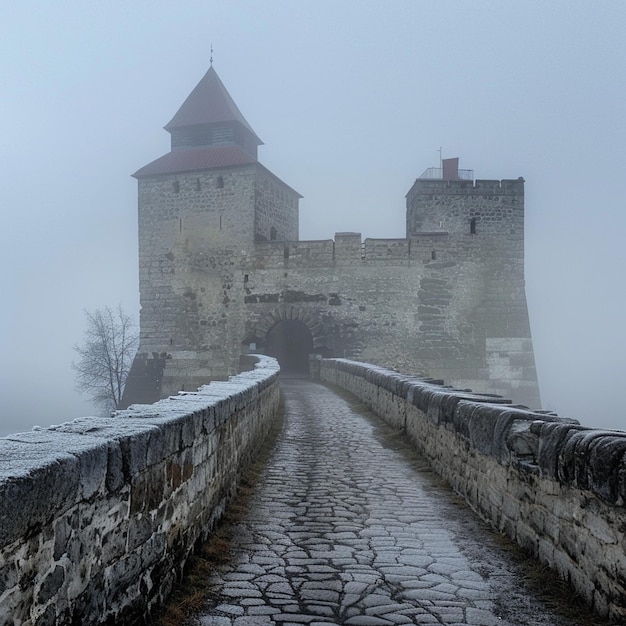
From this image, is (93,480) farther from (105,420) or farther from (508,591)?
(508,591)

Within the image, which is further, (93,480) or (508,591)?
(508,591)

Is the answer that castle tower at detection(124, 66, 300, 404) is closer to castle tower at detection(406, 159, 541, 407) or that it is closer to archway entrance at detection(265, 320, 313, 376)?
archway entrance at detection(265, 320, 313, 376)

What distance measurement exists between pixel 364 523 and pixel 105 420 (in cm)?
240

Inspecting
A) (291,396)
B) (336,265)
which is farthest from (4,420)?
(291,396)

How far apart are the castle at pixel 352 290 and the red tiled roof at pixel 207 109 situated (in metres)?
4.80

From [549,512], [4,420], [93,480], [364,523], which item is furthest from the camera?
[4,420]

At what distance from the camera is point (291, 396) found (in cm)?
1605

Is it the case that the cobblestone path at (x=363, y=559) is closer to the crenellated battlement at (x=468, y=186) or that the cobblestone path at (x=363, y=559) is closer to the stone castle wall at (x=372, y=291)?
the stone castle wall at (x=372, y=291)

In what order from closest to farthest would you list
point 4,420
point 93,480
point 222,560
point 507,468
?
point 93,480 → point 222,560 → point 507,468 → point 4,420

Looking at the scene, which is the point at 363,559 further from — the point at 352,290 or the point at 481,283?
the point at 481,283

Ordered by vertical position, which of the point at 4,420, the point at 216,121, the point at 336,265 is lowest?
the point at 4,420

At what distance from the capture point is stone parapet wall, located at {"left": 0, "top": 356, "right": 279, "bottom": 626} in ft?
6.55

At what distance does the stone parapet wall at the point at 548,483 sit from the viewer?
294cm

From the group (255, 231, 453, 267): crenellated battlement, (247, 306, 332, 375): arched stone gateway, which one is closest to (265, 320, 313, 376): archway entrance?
(247, 306, 332, 375): arched stone gateway
